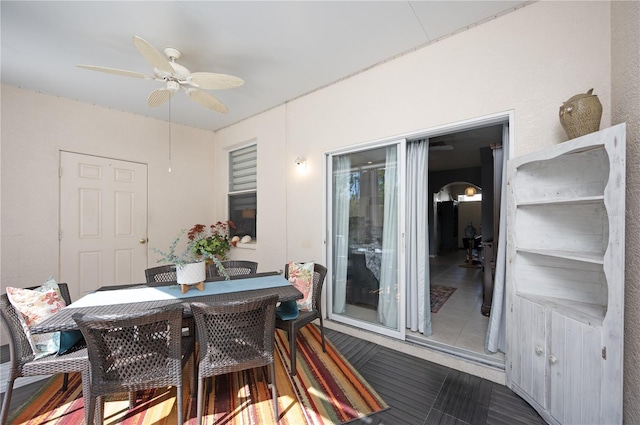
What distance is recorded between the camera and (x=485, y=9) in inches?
83.4

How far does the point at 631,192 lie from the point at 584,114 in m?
→ 0.54

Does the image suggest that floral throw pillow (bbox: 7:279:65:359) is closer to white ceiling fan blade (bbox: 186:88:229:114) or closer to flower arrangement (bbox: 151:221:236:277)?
white ceiling fan blade (bbox: 186:88:229:114)

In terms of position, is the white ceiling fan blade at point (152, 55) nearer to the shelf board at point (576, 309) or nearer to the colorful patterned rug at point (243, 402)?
the colorful patterned rug at point (243, 402)

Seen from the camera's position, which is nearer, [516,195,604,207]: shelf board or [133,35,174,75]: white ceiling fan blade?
Result: [516,195,604,207]: shelf board

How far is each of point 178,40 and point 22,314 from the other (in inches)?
96.6

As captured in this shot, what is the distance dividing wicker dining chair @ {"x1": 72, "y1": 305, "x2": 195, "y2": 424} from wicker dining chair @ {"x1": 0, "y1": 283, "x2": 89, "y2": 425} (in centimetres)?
29

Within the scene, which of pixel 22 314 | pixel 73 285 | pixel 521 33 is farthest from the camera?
pixel 73 285

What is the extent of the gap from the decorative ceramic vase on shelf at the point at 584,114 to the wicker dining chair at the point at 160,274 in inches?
136

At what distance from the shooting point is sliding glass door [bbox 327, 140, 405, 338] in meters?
2.89

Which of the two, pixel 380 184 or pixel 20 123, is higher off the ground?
pixel 20 123

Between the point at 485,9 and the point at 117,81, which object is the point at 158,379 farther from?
the point at 485,9

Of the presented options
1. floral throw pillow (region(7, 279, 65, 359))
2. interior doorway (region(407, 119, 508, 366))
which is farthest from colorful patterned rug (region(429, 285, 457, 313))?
floral throw pillow (region(7, 279, 65, 359))

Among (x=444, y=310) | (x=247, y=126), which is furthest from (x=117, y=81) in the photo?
(x=444, y=310)

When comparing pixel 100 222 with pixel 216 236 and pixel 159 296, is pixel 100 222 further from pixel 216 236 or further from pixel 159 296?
pixel 159 296
